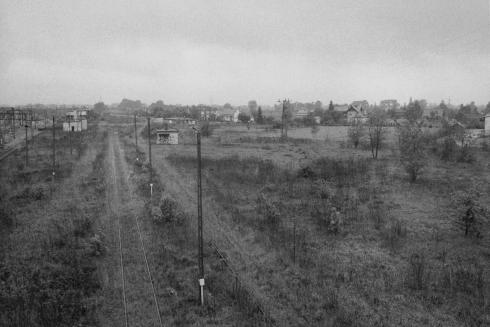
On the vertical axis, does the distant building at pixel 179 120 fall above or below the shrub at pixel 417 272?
above

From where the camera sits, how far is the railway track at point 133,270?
10.2 m

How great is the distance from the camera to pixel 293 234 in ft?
52.5

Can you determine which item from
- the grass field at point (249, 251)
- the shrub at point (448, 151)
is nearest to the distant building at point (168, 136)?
the grass field at point (249, 251)

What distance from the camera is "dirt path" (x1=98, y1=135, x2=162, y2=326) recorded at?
1014 centimetres

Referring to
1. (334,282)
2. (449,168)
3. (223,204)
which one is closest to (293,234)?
(334,282)

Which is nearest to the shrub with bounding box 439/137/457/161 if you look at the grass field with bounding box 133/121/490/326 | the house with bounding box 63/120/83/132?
the grass field with bounding box 133/121/490/326

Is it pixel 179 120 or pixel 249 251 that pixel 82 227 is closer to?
pixel 249 251

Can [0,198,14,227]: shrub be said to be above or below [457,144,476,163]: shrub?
below

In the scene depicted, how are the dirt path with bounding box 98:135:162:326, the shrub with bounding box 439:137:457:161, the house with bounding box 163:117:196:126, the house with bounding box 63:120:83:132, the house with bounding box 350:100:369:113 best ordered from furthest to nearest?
the house with bounding box 350:100:369:113, the house with bounding box 163:117:196:126, the house with bounding box 63:120:83:132, the shrub with bounding box 439:137:457:161, the dirt path with bounding box 98:135:162:326

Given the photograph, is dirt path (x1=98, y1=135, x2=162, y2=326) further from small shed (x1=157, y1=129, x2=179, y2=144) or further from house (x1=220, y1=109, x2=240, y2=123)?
house (x1=220, y1=109, x2=240, y2=123)

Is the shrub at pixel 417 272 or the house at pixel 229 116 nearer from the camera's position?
the shrub at pixel 417 272

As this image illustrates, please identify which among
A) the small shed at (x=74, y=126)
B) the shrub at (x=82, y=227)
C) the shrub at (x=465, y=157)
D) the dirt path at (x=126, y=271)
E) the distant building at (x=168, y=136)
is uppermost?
the small shed at (x=74, y=126)

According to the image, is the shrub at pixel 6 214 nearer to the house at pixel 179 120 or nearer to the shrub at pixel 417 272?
the shrub at pixel 417 272

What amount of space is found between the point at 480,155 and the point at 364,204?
2254 centimetres
